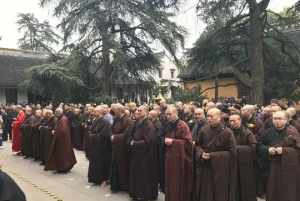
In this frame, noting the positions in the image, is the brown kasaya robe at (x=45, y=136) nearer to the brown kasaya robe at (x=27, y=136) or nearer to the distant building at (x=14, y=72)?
the brown kasaya robe at (x=27, y=136)

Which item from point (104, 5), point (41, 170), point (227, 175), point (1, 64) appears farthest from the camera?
point (1, 64)

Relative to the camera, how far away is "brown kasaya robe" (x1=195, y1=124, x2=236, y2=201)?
7.83 meters

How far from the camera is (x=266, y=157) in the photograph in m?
8.11

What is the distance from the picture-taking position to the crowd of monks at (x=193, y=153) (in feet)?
25.3

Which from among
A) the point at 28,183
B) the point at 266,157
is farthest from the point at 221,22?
the point at 266,157

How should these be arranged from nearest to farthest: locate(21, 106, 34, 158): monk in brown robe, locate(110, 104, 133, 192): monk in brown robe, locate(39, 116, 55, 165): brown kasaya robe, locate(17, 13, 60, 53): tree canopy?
locate(110, 104, 133, 192): monk in brown robe
locate(39, 116, 55, 165): brown kasaya robe
locate(21, 106, 34, 158): monk in brown robe
locate(17, 13, 60, 53): tree canopy

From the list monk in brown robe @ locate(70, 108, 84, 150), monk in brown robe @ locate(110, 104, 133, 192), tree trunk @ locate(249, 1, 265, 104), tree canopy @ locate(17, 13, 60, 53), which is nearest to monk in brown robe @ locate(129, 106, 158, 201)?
monk in brown robe @ locate(110, 104, 133, 192)

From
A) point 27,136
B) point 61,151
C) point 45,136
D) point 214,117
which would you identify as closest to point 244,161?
point 214,117

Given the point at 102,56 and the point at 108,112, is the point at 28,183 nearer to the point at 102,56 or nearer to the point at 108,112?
the point at 108,112

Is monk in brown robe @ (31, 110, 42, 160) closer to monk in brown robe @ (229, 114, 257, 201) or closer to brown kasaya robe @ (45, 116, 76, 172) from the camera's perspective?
brown kasaya robe @ (45, 116, 76, 172)

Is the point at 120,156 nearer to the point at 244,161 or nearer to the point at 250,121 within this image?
the point at 250,121

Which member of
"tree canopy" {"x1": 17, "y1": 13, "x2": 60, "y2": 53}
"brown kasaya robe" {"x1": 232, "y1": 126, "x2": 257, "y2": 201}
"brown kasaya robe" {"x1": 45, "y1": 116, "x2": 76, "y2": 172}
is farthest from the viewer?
"tree canopy" {"x1": 17, "y1": 13, "x2": 60, "y2": 53}

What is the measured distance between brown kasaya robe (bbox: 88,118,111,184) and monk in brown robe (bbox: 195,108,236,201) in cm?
374

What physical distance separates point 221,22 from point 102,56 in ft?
24.7
